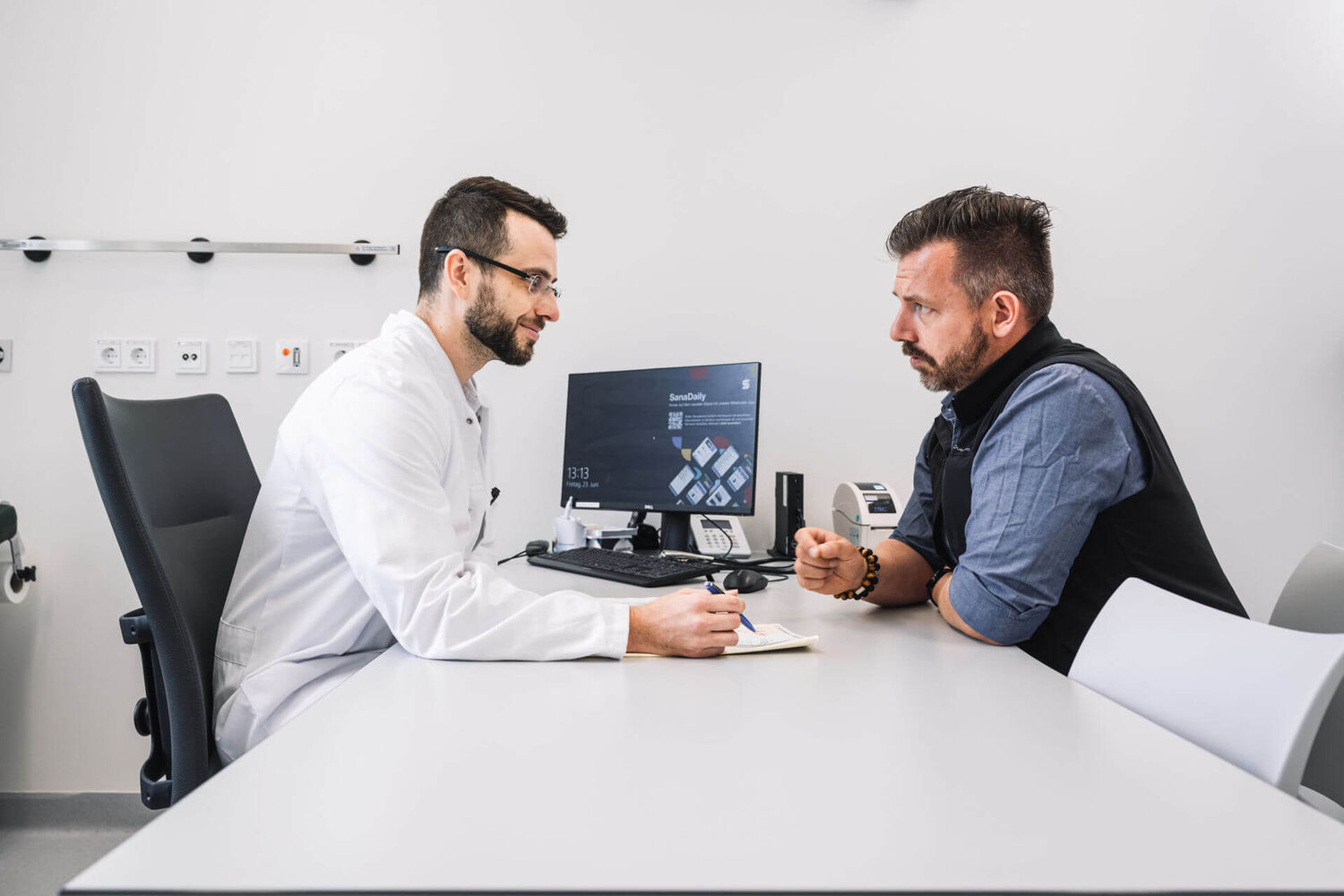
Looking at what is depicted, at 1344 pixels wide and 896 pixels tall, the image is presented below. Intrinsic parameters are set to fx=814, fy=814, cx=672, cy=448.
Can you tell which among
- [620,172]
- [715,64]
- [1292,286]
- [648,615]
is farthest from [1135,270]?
[648,615]

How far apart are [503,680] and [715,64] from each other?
1.89 meters

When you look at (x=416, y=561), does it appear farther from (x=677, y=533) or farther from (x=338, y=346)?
(x=338, y=346)

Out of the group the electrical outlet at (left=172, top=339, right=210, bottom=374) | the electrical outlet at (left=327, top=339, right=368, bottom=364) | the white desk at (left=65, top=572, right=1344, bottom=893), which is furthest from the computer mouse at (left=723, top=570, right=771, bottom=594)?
the electrical outlet at (left=172, top=339, right=210, bottom=374)

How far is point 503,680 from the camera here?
2.88 ft

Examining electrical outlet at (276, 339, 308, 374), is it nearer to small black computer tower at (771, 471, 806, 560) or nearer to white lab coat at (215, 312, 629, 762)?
white lab coat at (215, 312, 629, 762)

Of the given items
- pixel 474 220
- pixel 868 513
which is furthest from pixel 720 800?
pixel 868 513

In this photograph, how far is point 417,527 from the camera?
1.04 m

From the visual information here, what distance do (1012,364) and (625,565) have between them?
0.79 m

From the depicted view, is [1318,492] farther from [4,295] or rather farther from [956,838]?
[4,295]

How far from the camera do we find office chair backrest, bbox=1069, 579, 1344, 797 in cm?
65

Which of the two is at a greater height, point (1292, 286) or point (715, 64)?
point (715, 64)

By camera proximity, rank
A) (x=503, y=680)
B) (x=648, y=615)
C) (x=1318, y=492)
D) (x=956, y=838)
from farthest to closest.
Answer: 1. (x=1318, y=492)
2. (x=648, y=615)
3. (x=503, y=680)
4. (x=956, y=838)

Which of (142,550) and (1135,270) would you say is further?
(1135,270)

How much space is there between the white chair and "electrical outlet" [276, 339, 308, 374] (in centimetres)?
221
